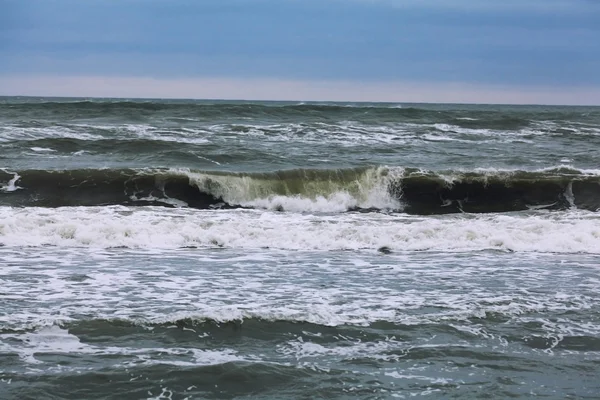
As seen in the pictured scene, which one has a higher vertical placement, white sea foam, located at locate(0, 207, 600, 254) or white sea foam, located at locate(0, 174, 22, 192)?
white sea foam, located at locate(0, 174, 22, 192)

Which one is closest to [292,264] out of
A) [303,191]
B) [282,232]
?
[282,232]

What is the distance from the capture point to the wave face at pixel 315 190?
602 inches

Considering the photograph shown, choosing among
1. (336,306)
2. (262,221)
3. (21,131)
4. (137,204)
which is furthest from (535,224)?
(21,131)

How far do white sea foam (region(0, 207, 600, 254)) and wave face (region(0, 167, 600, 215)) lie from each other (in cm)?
229

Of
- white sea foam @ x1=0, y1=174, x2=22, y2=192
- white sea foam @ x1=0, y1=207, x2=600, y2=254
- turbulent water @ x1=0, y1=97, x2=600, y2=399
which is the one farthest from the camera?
white sea foam @ x1=0, y1=174, x2=22, y2=192

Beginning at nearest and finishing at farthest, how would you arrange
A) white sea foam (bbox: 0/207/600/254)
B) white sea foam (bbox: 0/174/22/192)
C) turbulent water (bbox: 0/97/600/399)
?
turbulent water (bbox: 0/97/600/399), white sea foam (bbox: 0/207/600/254), white sea foam (bbox: 0/174/22/192)

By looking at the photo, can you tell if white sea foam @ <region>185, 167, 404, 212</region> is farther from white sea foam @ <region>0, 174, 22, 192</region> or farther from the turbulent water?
white sea foam @ <region>0, 174, 22, 192</region>

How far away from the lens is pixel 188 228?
38.1 ft

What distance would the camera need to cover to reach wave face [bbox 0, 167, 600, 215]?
15289mm

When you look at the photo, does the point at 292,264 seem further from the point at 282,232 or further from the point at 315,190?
the point at 315,190

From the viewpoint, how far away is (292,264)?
961 centimetres

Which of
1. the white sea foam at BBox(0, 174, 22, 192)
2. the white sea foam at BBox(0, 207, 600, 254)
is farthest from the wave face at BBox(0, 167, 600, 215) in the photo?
the white sea foam at BBox(0, 207, 600, 254)

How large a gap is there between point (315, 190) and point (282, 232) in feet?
14.9

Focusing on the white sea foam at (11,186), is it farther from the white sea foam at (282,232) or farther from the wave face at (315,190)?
the white sea foam at (282,232)
